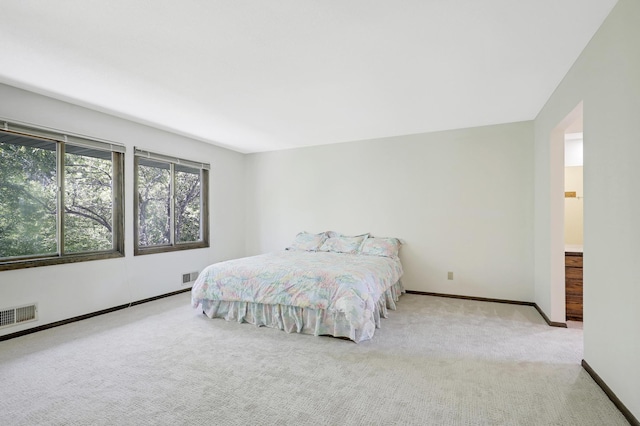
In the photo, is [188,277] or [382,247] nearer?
[382,247]

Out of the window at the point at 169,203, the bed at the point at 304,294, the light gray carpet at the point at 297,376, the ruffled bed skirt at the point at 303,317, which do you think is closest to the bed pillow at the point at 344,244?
the bed at the point at 304,294

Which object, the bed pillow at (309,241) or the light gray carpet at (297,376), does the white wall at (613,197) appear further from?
the bed pillow at (309,241)

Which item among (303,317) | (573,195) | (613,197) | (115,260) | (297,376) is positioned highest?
(573,195)

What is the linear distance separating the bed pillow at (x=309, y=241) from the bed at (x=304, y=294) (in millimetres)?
933

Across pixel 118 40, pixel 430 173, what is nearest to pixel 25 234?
pixel 118 40

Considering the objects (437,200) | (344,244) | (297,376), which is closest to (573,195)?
(437,200)

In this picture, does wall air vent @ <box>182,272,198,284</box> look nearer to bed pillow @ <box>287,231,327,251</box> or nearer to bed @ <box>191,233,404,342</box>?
bed @ <box>191,233,404,342</box>

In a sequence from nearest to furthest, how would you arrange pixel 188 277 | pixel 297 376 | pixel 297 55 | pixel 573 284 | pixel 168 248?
pixel 297 376 < pixel 297 55 < pixel 573 284 < pixel 168 248 < pixel 188 277

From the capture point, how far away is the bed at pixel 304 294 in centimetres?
285

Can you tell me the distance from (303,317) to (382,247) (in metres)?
1.79

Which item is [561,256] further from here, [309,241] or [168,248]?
[168,248]

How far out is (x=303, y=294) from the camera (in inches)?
119

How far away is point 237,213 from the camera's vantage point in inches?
230

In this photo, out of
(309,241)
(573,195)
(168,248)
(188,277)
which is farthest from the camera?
(309,241)
